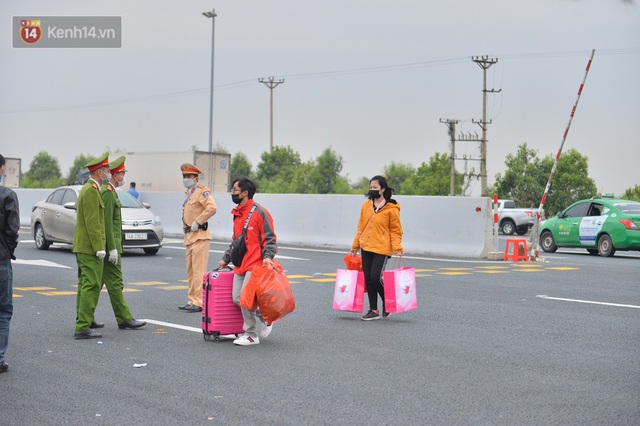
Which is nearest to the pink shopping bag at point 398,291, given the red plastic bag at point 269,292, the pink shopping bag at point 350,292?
the pink shopping bag at point 350,292

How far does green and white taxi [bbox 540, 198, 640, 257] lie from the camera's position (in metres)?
21.8

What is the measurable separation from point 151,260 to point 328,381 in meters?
12.2

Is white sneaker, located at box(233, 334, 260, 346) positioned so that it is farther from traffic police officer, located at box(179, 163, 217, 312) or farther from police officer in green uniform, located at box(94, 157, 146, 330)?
traffic police officer, located at box(179, 163, 217, 312)

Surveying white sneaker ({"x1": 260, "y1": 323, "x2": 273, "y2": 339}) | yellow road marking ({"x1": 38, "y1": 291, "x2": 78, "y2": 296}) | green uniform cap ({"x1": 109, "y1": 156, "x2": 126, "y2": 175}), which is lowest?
yellow road marking ({"x1": 38, "y1": 291, "x2": 78, "y2": 296})

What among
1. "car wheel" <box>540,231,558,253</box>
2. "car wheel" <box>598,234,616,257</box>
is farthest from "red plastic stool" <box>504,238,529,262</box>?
"car wheel" <box>540,231,558,253</box>

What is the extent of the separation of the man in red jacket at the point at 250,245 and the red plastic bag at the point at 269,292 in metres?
0.12

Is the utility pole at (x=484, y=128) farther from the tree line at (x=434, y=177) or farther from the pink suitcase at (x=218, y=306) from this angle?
the pink suitcase at (x=218, y=306)

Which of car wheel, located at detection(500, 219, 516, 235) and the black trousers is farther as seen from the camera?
car wheel, located at detection(500, 219, 516, 235)

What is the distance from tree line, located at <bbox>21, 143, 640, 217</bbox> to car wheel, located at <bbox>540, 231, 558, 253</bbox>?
43.9 metres

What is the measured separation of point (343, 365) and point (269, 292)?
1.14m

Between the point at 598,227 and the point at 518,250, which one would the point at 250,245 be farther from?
the point at 598,227

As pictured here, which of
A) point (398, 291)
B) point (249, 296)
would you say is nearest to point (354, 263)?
point (398, 291)

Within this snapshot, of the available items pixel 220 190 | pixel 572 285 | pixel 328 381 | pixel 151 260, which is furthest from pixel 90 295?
pixel 220 190

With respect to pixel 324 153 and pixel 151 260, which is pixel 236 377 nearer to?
pixel 151 260
